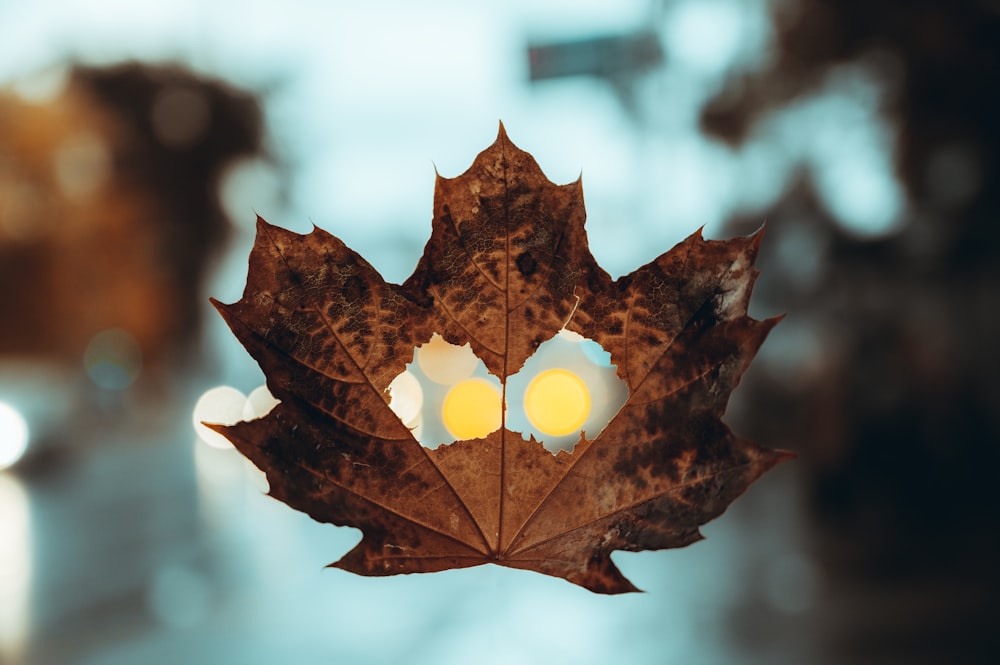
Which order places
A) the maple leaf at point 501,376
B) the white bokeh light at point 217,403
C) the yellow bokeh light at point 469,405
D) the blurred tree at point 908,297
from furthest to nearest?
the white bokeh light at point 217,403
the blurred tree at point 908,297
the yellow bokeh light at point 469,405
the maple leaf at point 501,376

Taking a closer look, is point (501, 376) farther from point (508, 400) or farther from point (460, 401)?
point (460, 401)

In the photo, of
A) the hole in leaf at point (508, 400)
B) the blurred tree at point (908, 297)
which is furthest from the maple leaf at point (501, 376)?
the blurred tree at point (908, 297)

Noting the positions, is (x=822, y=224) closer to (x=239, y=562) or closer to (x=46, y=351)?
(x=239, y=562)

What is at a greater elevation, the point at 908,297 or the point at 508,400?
the point at 908,297

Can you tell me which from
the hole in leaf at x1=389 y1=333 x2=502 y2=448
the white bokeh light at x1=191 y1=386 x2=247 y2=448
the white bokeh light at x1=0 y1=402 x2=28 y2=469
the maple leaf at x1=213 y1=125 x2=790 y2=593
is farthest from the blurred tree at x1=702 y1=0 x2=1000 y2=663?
the white bokeh light at x1=191 y1=386 x2=247 y2=448

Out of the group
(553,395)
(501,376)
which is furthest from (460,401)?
(501,376)

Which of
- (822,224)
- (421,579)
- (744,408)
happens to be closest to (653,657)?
(421,579)

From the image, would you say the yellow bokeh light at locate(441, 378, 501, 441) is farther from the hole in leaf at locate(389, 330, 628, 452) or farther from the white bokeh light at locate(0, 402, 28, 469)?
the white bokeh light at locate(0, 402, 28, 469)

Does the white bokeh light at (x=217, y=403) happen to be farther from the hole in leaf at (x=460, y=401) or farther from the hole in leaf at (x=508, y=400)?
the hole in leaf at (x=460, y=401)
